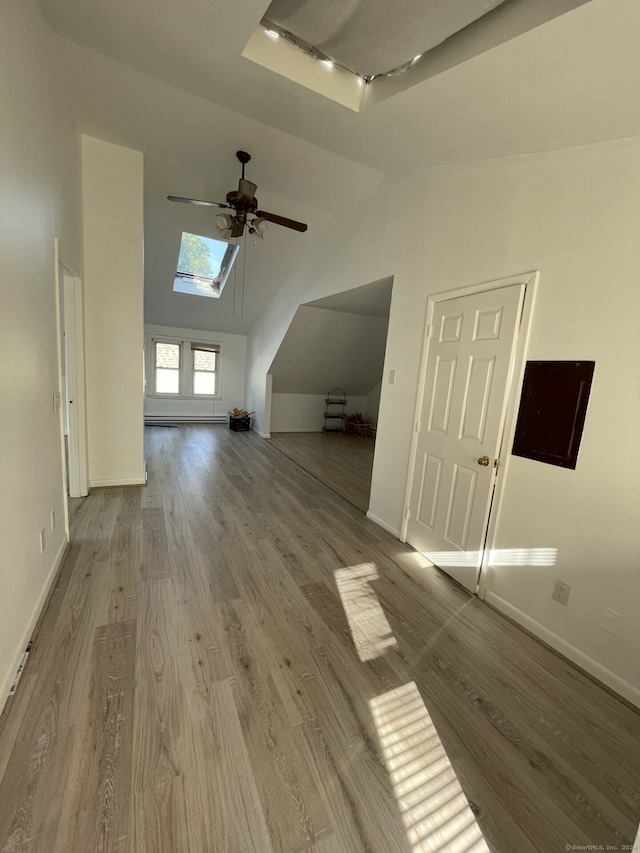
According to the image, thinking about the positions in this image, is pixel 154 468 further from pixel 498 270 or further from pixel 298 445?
pixel 498 270

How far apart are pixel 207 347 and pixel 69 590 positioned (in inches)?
250

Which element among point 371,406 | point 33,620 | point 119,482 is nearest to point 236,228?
point 119,482

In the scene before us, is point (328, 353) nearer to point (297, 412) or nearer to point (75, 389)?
point (297, 412)

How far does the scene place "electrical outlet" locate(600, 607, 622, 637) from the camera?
1659 mm

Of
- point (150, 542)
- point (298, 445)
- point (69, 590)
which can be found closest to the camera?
point (69, 590)

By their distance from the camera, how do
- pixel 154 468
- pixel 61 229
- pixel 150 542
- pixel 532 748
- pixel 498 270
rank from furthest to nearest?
pixel 154 468 → pixel 150 542 → pixel 61 229 → pixel 498 270 → pixel 532 748

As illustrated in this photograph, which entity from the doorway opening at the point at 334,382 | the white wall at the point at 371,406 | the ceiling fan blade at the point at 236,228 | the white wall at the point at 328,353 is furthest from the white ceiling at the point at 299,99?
the white wall at the point at 371,406

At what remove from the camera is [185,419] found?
7.74 meters

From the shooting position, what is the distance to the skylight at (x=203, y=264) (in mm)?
5258

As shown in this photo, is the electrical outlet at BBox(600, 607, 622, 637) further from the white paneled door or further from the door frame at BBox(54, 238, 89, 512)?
the door frame at BBox(54, 238, 89, 512)

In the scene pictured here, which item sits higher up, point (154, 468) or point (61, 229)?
point (61, 229)

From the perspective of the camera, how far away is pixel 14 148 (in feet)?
4.97

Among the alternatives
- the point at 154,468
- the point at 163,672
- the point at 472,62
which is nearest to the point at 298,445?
the point at 154,468

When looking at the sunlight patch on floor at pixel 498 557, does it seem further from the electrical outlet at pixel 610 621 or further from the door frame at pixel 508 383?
the electrical outlet at pixel 610 621
